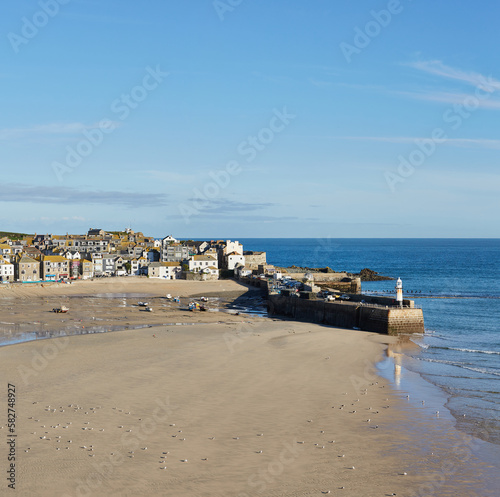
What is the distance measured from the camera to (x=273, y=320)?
47.2m

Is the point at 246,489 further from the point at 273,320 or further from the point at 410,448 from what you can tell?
the point at 273,320

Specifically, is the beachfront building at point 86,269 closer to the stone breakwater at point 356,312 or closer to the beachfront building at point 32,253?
the beachfront building at point 32,253

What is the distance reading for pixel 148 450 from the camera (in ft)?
50.8

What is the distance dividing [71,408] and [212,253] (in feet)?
292

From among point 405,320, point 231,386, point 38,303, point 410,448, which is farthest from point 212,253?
point 410,448

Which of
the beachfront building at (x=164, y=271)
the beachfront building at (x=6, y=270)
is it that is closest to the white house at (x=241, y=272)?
the beachfront building at (x=164, y=271)

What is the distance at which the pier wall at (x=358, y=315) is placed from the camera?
131 feet

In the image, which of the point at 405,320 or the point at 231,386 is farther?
the point at 405,320

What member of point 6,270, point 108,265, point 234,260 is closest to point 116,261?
point 108,265

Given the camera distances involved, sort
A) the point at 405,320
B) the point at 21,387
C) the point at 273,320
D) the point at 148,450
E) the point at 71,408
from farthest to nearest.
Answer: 1. the point at 273,320
2. the point at 405,320
3. the point at 21,387
4. the point at 71,408
5. the point at 148,450

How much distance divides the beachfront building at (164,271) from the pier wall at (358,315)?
45.7 meters

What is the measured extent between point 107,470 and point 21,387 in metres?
9.94

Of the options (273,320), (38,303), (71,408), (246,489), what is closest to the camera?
(246,489)

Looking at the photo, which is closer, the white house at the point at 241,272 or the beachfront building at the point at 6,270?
the beachfront building at the point at 6,270
